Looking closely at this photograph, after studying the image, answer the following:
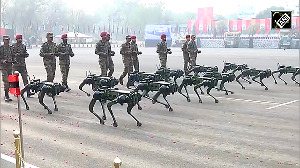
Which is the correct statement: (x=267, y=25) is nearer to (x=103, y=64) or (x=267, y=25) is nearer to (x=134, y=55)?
(x=134, y=55)

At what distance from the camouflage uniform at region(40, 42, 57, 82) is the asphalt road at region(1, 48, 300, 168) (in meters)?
1.94

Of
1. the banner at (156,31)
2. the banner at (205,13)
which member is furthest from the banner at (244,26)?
the banner at (156,31)

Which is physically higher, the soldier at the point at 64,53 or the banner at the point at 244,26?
the banner at the point at 244,26

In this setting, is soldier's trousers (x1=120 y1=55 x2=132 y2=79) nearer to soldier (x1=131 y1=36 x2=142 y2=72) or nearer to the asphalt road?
soldier (x1=131 y1=36 x2=142 y2=72)

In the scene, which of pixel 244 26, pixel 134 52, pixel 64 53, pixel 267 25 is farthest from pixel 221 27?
pixel 64 53

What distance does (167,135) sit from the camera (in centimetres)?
896

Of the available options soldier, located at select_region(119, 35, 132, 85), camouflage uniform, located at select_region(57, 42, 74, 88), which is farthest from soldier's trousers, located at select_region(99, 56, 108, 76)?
camouflage uniform, located at select_region(57, 42, 74, 88)

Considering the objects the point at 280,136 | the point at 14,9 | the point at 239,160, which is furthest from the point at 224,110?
the point at 14,9

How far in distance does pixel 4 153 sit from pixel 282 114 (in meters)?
7.57

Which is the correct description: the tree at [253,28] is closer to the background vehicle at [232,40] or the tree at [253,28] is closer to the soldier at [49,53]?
the background vehicle at [232,40]

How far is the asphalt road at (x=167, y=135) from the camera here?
7230 mm

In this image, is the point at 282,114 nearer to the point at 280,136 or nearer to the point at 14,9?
the point at 280,136

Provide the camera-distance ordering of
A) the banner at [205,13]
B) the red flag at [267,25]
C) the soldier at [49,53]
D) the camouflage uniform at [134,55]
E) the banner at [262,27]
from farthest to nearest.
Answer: the banner at [205,13], the banner at [262,27], the red flag at [267,25], the camouflage uniform at [134,55], the soldier at [49,53]

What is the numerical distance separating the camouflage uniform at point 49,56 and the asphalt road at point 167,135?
1.94 meters
